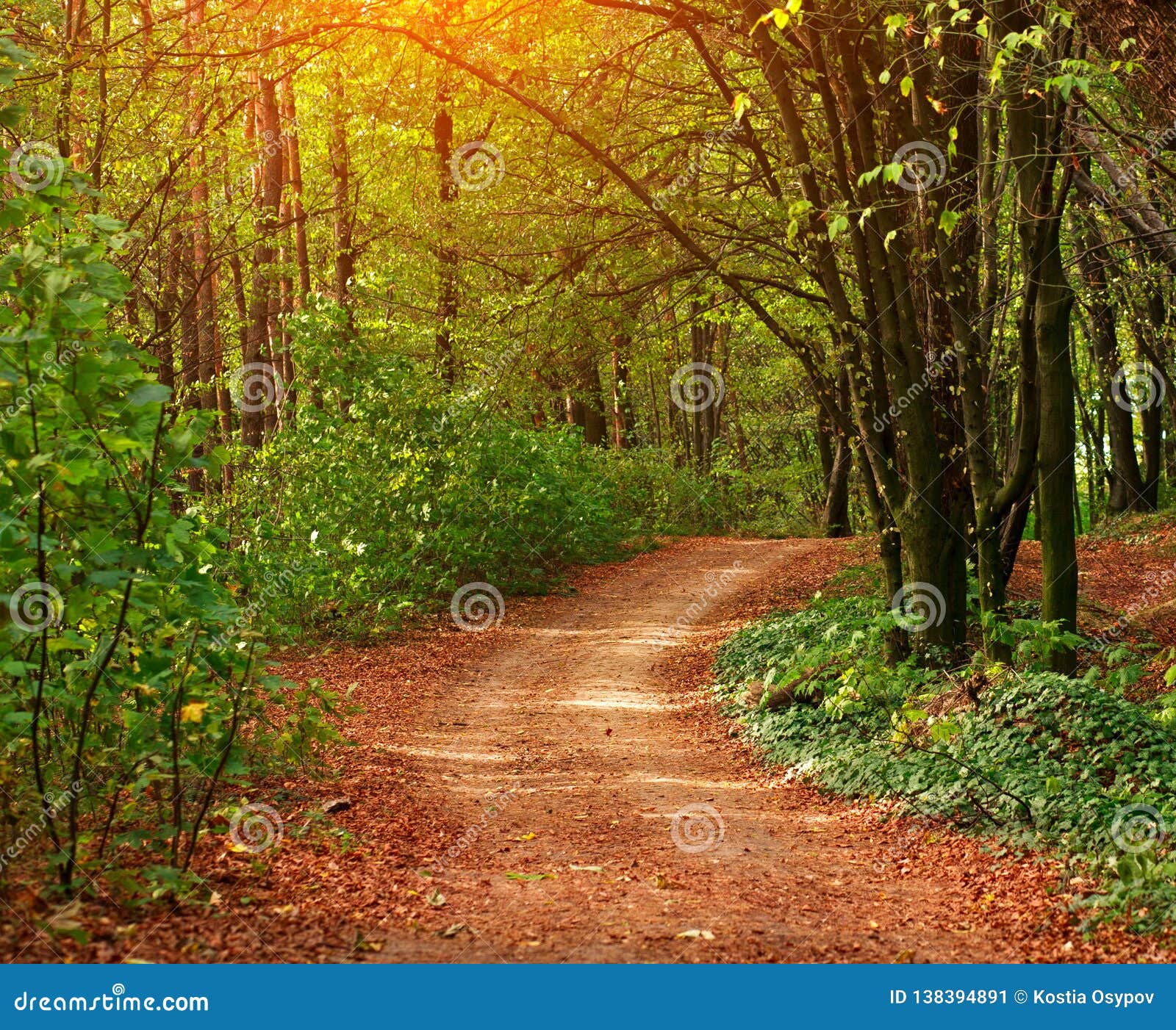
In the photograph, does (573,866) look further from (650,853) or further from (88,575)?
(88,575)

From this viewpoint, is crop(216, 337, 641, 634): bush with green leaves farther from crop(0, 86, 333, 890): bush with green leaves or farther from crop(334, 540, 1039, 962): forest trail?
crop(0, 86, 333, 890): bush with green leaves

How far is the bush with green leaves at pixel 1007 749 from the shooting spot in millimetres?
5266

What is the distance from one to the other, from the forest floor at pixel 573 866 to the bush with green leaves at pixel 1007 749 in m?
0.22

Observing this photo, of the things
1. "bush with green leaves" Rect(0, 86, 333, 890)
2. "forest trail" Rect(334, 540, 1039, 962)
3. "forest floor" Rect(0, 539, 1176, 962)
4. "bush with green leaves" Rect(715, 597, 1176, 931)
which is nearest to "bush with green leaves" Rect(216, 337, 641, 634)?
"forest floor" Rect(0, 539, 1176, 962)

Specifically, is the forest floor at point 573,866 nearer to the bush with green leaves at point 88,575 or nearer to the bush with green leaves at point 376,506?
the bush with green leaves at point 88,575

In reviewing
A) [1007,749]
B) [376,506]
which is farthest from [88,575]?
[376,506]

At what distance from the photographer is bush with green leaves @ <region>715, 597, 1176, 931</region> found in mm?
5266

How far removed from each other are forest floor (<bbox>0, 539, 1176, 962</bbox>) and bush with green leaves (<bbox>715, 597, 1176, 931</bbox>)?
0.22m

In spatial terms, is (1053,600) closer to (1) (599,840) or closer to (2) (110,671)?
(1) (599,840)

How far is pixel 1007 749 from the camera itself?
6406 mm

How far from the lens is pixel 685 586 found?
53.4 feet

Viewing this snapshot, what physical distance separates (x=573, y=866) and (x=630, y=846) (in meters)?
0.57

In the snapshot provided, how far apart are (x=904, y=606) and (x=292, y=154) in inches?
645

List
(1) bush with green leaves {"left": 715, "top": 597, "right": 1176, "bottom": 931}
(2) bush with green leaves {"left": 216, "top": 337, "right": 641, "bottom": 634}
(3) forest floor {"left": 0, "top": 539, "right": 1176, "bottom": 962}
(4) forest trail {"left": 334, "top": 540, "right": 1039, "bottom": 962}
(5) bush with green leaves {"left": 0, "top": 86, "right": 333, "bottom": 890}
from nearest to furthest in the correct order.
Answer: (5) bush with green leaves {"left": 0, "top": 86, "right": 333, "bottom": 890}, (3) forest floor {"left": 0, "top": 539, "right": 1176, "bottom": 962}, (4) forest trail {"left": 334, "top": 540, "right": 1039, "bottom": 962}, (1) bush with green leaves {"left": 715, "top": 597, "right": 1176, "bottom": 931}, (2) bush with green leaves {"left": 216, "top": 337, "right": 641, "bottom": 634}
